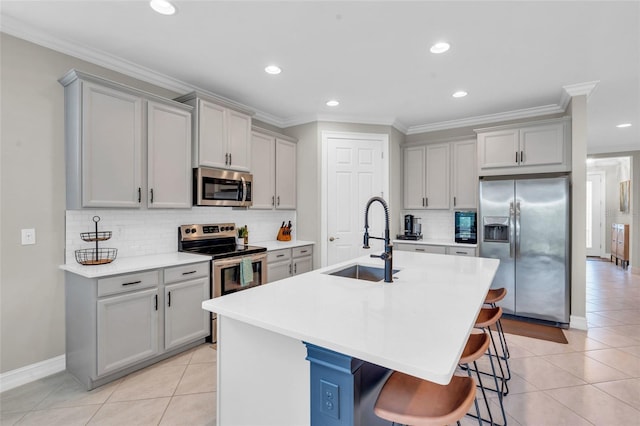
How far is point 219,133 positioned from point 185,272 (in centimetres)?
149

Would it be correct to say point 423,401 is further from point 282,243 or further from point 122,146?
point 282,243

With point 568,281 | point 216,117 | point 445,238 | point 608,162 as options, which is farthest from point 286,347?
point 608,162

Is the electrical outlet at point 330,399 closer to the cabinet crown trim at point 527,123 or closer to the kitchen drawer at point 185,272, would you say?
the kitchen drawer at point 185,272

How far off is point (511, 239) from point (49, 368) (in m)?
4.71

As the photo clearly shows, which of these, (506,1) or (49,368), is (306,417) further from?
(506,1)

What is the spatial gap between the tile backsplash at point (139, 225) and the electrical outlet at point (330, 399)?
99.2 inches

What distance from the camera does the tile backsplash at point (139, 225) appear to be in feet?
8.77

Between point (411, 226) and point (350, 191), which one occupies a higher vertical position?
point (350, 191)

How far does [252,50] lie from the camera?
273 cm

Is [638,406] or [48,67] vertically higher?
[48,67]

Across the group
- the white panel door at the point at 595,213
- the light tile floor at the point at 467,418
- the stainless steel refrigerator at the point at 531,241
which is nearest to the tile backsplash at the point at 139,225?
the light tile floor at the point at 467,418

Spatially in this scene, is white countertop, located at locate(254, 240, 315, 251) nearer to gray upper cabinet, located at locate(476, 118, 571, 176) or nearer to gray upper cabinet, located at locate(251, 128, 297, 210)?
gray upper cabinet, located at locate(251, 128, 297, 210)

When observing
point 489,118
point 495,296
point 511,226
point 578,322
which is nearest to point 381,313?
point 495,296

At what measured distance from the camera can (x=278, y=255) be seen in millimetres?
3922
